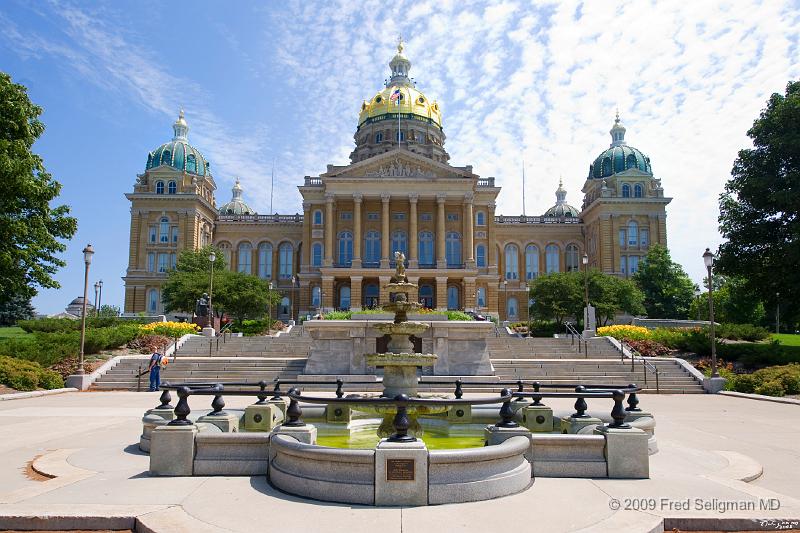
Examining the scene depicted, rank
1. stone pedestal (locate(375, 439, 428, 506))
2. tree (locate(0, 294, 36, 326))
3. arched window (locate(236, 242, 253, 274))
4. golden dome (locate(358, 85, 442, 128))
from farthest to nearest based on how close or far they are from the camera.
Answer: golden dome (locate(358, 85, 442, 128))
arched window (locate(236, 242, 253, 274))
tree (locate(0, 294, 36, 326))
stone pedestal (locate(375, 439, 428, 506))

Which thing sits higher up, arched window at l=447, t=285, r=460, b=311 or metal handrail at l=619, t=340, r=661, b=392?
arched window at l=447, t=285, r=460, b=311

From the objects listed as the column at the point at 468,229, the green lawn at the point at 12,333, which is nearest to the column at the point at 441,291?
the column at the point at 468,229

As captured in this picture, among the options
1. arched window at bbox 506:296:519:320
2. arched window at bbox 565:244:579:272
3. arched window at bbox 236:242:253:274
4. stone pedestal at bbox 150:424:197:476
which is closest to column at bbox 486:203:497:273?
arched window at bbox 506:296:519:320

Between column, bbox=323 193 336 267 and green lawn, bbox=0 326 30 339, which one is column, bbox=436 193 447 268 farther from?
→ green lawn, bbox=0 326 30 339

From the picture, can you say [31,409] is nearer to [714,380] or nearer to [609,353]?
[714,380]

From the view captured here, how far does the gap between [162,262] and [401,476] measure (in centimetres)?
6932

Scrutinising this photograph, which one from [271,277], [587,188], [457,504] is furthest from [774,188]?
[271,277]

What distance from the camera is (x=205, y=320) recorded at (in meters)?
42.6

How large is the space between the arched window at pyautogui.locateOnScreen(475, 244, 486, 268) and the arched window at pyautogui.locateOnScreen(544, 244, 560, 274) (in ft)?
43.3

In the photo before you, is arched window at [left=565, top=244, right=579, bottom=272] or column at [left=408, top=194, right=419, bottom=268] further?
arched window at [left=565, top=244, right=579, bottom=272]

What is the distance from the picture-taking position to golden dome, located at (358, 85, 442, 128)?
81.2 metres

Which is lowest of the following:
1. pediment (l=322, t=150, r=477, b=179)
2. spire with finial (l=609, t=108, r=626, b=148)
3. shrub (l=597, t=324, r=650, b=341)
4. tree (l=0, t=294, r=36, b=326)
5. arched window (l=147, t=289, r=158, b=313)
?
shrub (l=597, t=324, r=650, b=341)

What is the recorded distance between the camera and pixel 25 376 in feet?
70.5

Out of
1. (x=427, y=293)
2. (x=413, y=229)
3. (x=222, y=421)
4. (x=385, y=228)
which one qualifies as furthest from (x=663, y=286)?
(x=222, y=421)
